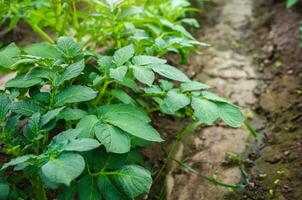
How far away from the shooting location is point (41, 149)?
131cm

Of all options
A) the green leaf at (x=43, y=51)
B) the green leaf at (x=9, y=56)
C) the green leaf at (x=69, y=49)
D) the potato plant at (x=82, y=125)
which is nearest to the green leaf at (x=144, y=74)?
the potato plant at (x=82, y=125)

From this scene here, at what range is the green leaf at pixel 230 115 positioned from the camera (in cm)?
134

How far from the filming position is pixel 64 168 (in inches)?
38.7

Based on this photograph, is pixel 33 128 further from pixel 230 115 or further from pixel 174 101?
pixel 230 115

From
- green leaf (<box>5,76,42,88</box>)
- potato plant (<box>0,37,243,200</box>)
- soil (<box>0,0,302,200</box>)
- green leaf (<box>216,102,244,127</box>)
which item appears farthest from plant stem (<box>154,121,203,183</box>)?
green leaf (<box>5,76,42,88</box>)

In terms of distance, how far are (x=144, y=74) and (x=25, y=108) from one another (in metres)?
0.42

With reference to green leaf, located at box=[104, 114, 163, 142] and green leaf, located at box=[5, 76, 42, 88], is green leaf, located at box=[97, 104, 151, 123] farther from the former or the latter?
green leaf, located at box=[5, 76, 42, 88]

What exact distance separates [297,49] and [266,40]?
330mm

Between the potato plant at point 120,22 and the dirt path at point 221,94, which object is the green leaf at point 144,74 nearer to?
the potato plant at point 120,22

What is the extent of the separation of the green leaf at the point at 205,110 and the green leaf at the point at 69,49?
0.47 m

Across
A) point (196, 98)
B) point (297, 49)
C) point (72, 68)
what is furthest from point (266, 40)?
point (72, 68)

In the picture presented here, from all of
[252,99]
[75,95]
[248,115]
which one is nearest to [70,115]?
[75,95]

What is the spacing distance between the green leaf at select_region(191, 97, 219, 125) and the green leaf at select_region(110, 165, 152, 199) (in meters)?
0.29

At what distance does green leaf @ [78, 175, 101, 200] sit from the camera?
3.90ft
